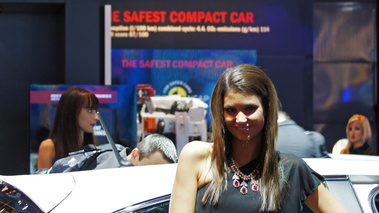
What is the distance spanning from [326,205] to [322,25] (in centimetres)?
649

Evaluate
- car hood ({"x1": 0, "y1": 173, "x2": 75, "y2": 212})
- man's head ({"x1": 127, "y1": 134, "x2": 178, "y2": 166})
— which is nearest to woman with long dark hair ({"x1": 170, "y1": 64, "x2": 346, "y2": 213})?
car hood ({"x1": 0, "y1": 173, "x2": 75, "y2": 212})

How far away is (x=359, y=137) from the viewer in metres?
6.70

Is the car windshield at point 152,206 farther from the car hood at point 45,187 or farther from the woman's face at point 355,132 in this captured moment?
the woman's face at point 355,132

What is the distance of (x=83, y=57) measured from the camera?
6516mm

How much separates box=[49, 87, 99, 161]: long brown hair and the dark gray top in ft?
10.0

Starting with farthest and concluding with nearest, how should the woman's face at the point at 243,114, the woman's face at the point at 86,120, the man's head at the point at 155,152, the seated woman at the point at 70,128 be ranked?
the woman's face at the point at 86,120 → the seated woman at the point at 70,128 → the man's head at the point at 155,152 → the woman's face at the point at 243,114

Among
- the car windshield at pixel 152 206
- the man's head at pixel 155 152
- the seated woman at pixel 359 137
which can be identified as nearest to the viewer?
the car windshield at pixel 152 206

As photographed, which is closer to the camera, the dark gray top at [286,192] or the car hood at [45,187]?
the dark gray top at [286,192]

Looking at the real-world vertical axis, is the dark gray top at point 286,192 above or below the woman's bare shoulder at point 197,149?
below

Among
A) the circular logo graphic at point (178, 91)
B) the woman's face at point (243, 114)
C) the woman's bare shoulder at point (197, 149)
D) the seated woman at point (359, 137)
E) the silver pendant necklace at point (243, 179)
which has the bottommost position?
the seated woman at point (359, 137)

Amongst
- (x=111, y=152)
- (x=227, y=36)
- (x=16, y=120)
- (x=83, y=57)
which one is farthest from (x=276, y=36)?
(x=111, y=152)

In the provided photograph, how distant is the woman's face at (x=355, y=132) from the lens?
6.70 m

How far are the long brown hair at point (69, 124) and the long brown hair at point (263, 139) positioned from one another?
3.02 m

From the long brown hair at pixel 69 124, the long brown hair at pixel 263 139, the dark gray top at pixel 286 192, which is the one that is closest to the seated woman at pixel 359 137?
the long brown hair at pixel 69 124
